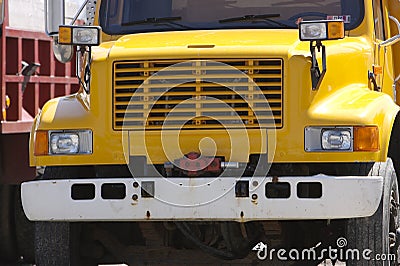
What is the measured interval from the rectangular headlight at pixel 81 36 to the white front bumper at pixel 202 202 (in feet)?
2.88

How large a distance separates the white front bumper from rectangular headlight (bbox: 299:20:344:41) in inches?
33.6

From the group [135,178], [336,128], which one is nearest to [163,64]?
[135,178]

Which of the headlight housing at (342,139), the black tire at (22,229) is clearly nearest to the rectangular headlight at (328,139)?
the headlight housing at (342,139)

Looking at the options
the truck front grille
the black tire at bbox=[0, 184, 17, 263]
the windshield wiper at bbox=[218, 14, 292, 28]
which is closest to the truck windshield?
the windshield wiper at bbox=[218, 14, 292, 28]

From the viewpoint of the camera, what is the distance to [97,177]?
6.58 metres

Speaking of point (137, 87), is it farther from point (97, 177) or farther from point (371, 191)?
point (371, 191)

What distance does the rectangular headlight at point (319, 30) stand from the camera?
6254 mm

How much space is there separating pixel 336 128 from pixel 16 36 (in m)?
3.21

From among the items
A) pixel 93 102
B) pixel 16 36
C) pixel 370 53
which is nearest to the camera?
pixel 93 102

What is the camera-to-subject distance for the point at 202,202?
607 centimetres

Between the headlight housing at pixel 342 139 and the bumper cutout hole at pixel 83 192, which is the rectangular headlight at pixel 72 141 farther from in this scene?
the headlight housing at pixel 342 139

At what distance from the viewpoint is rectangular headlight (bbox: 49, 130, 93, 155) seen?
6.39 meters

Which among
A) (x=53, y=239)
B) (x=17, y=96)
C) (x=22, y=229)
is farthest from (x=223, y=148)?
(x=22, y=229)

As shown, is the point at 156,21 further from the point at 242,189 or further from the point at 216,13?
the point at 242,189
